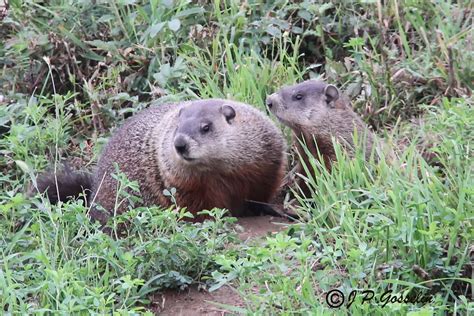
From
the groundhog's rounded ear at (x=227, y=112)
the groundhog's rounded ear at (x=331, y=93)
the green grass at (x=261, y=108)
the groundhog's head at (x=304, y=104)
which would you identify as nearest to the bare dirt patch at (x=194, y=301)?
the green grass at (x=261, y=108)

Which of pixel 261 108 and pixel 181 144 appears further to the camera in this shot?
pixel 261 108

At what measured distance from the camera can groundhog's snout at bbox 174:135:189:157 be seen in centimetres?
490

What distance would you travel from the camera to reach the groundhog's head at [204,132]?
4.94 m

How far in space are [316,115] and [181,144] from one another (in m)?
0.82

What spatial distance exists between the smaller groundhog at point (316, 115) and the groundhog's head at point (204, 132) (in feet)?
1.01

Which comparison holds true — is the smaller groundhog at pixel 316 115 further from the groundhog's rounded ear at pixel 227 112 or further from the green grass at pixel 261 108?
the groundhog's rounded ear at pixel 227 112

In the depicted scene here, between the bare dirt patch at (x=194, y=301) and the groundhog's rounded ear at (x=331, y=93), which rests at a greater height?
the groundhog's rounded ear at (x=331, y=93)

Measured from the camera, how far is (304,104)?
5.28 m

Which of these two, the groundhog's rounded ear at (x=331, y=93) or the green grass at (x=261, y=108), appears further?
the groundhog's rounded ear at (x=331, y=93)

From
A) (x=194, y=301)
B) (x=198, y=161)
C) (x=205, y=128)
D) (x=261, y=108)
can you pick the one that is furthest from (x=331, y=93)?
(x=194, y=301)

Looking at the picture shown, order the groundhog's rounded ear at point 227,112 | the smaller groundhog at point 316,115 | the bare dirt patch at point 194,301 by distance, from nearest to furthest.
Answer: the bare dirt patch at point 194,301, the groundhog's rounded ear at point 227,112, the smaller groundhog at point 316,115

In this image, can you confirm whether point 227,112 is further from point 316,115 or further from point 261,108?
point 261,108

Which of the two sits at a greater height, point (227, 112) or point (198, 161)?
point (227, 112)

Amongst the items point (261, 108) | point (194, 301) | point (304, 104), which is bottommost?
point (194, 301)
